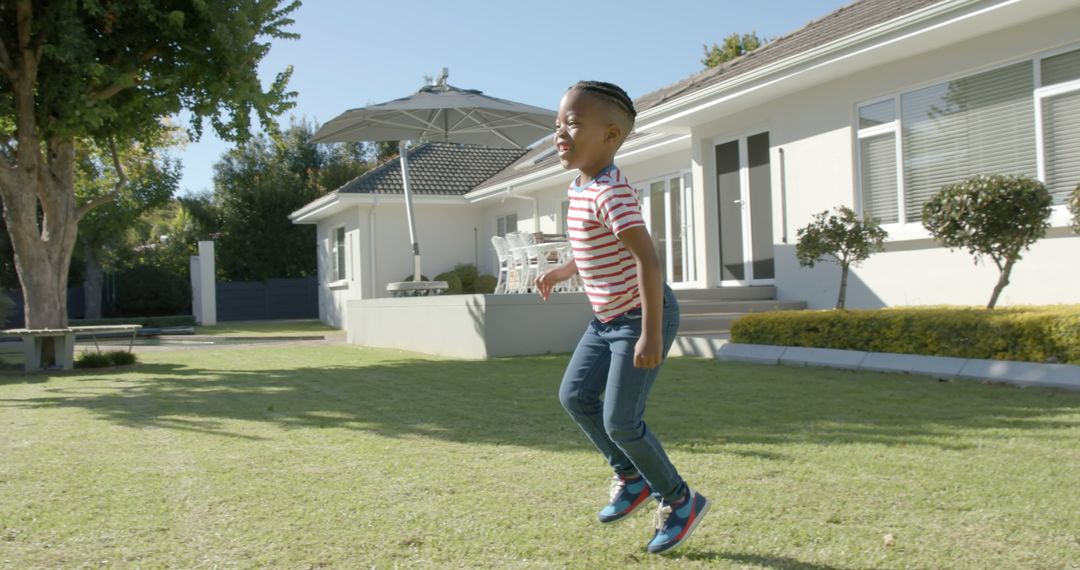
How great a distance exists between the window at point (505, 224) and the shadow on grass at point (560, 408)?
42.1 ft

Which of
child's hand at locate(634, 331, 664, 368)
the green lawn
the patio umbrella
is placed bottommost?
the green lawn

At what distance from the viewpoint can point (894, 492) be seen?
3.46 metres

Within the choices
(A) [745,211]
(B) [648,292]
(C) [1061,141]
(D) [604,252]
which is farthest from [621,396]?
(A) [745,211]

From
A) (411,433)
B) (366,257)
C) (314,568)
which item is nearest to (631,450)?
(314,568)

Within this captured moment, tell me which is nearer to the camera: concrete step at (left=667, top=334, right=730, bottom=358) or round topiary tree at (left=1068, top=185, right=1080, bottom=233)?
round topiary tree at (left=1068, top=185, right=1080, bottom=233)

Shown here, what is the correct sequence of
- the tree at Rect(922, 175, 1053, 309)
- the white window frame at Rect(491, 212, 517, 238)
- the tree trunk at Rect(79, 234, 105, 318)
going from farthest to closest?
the tree trunk at Rect(79, 234, 105, 318), the white window frame at Rect(491, 212, 517, 238), the tree at Rect(922, 175, 1053, 309)

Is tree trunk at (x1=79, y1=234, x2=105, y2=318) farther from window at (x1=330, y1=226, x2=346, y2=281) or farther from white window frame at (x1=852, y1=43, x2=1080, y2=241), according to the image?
white window frame at (x1=852, y1=43, x2=1080, y2=241)

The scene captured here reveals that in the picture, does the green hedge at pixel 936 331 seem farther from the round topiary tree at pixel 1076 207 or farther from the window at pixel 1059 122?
the window at pixel 1059 122

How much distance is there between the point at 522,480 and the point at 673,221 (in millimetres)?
12297

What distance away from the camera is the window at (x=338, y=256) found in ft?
78.5

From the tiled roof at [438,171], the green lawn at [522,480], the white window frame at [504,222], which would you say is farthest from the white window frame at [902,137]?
the tiled roof at [438,171]

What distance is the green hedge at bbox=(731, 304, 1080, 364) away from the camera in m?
6.49

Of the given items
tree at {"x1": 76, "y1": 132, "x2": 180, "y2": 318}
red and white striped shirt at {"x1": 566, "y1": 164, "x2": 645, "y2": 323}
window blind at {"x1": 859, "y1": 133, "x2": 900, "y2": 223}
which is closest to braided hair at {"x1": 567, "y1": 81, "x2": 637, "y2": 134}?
red and white striped shirt at {"x1": 566, "y1": 164, "x2": 645, "y2": 323}

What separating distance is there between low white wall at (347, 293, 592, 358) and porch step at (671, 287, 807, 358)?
54.9 inches
